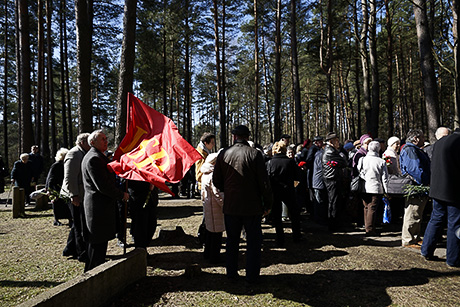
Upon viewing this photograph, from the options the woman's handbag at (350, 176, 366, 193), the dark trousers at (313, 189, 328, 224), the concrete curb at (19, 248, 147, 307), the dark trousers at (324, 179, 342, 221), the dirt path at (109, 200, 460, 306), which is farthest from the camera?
the dark trousers at (313, 189, 328, 224)

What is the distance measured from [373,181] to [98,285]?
5283 millimetres

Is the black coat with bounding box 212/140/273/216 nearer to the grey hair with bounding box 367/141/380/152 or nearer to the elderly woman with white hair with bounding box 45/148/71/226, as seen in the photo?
the grey hair with bounding box 367/141/380/152

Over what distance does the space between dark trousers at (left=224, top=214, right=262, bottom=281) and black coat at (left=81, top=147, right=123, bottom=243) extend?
1571mm

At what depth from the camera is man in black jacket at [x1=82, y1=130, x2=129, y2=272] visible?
3.72 metres

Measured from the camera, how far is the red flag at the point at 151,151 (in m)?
3.92

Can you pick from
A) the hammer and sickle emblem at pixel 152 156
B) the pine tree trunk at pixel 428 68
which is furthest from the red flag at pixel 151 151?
the pine tree trunk at pixel 428 68

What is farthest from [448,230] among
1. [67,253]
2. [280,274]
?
[67,253]

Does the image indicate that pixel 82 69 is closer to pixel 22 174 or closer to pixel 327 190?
pixel 22 174

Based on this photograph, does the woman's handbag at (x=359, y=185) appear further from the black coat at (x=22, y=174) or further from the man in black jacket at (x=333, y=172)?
the black coat at (x=22, y=174)

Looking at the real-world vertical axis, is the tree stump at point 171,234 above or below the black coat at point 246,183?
below

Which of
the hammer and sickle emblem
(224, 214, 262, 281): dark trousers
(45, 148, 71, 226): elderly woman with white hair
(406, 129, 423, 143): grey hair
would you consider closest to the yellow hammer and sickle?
the hammer and sickle emblem

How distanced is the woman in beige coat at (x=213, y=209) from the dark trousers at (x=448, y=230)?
3313mm

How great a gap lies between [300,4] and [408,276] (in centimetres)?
1897

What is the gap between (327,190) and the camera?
6.68 meters
